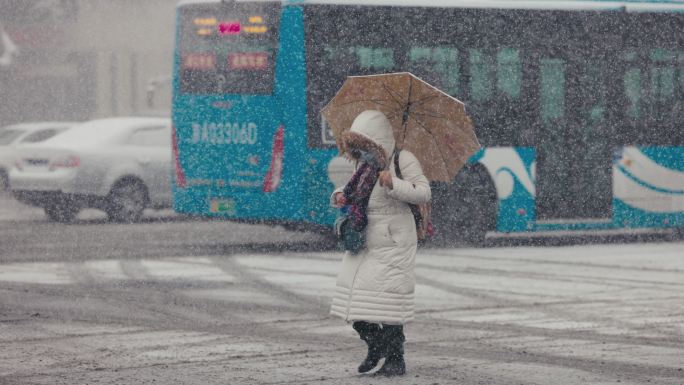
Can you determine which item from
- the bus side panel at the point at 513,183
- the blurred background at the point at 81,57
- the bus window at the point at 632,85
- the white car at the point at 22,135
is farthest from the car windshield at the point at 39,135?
the blurred background at the point at 81,57

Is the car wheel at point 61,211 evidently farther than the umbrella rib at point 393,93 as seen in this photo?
Yes

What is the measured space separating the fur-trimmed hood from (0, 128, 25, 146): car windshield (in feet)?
61.1

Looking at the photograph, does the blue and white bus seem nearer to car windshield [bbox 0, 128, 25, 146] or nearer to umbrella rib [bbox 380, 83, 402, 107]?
umbrella rib [bbox 380, 83, 402, 107]

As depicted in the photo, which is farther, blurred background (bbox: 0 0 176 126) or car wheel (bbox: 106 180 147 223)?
blurred background (bbox: 0 0 176 126)

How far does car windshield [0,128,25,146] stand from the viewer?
2636cm

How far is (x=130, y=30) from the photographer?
38688 millimetres

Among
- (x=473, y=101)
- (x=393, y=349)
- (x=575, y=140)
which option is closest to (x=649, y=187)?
(x=575, y=140)

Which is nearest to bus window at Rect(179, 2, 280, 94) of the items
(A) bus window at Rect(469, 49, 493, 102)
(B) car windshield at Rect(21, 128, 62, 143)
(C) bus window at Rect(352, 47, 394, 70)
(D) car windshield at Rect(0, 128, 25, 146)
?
(C) bus window at Rect(352, 47, 394, 70)

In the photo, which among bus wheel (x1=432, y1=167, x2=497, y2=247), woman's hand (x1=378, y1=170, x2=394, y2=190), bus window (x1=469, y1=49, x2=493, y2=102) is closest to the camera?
woman's hand (x1=378, y1=170, x2=394, y2=190)

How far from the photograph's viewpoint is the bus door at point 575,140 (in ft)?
59.8

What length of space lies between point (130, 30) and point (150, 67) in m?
1.04

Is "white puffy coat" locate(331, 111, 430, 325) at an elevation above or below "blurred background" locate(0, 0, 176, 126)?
below

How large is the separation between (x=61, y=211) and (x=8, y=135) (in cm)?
511

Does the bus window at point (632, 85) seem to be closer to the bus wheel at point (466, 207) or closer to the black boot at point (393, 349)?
the bus wheel at point (466, 207)
